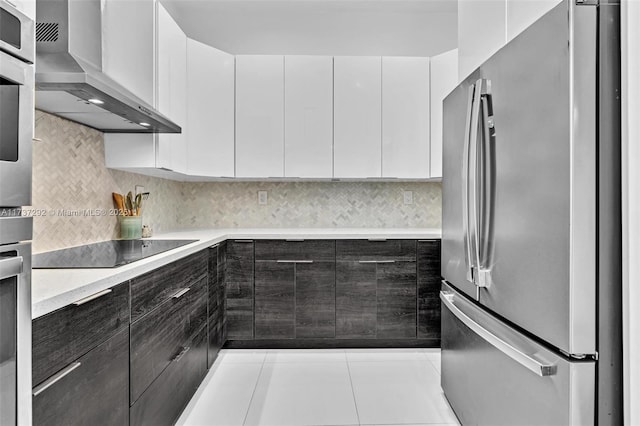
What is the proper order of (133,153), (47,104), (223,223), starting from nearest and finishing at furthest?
1. (47,104)
2. (133,153)
3. (223,223)

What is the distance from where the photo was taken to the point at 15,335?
A: 0.76m

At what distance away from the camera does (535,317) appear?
1180 mm

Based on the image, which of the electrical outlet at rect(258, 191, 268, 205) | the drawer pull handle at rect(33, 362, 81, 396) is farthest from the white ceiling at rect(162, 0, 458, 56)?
the drawer pull handle at rect(33, 362, 81, 396)

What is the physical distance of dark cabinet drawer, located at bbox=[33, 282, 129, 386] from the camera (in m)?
0.95

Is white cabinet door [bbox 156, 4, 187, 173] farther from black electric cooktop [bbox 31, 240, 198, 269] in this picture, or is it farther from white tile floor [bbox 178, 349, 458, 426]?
white tile floor [bbox 178, 349, 458, 426]

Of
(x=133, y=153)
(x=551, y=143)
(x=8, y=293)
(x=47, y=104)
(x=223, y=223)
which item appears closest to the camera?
(x=8, y=293)

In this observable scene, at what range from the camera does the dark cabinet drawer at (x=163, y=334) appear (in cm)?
147

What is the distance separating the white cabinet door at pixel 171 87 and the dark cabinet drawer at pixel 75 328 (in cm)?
130

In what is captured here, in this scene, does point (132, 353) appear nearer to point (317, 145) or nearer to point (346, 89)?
point (317, 145)

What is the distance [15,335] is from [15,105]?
0.43m

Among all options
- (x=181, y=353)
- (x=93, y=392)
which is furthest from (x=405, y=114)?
(x=93, y=392)

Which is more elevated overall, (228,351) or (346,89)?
(346,89)

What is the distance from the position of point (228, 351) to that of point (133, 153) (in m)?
1.52

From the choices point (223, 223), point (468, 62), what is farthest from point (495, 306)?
point (223, 223)
